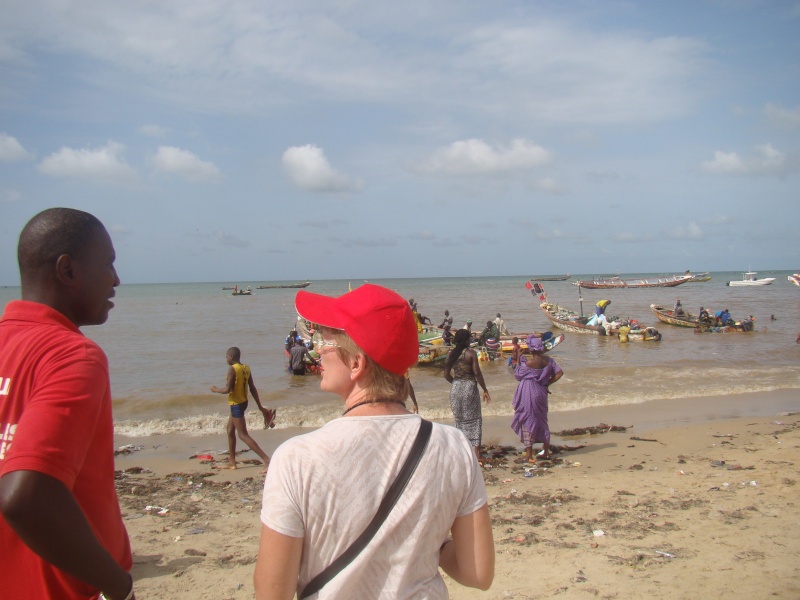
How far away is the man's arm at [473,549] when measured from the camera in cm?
191

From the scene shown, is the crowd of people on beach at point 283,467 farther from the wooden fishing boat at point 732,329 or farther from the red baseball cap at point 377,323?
the wooden fishing boat at point 732,329

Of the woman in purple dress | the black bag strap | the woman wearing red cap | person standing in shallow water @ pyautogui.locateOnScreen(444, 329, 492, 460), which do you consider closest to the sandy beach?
the woman in purple dress

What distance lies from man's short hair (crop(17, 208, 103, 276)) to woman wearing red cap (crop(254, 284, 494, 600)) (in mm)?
744

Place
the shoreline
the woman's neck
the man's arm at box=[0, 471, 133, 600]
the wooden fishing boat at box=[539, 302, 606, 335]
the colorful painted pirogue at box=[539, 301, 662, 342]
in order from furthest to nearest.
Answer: the wooden fishing boat at box=[539, 302, 606, 335] < the colorful painted pirogue at box=[539, 301, 662, 342] < the shoreline < the woman's neck < the man's arm at box=[0, 471, 133, 600]

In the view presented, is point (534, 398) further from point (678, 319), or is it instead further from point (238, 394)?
point (678, 319)

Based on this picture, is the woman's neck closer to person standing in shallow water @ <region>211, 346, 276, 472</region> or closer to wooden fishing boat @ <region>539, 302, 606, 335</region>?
person standing in shallow water @ <region>211, 346, 276, 472</region>

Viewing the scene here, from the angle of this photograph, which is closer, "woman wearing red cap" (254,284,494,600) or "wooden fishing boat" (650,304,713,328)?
"woman wearing red cap" (254,284,494,600)

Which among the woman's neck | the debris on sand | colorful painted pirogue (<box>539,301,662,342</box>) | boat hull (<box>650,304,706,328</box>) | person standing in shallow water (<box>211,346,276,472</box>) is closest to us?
the woman's neck

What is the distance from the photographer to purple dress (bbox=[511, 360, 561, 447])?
8828 millimetres

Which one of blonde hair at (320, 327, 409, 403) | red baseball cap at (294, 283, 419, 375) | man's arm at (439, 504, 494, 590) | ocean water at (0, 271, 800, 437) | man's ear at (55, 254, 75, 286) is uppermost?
man's ear at (55, 254, 75, 286)

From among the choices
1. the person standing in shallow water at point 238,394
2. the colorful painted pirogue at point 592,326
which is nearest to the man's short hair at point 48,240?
the person standing in shallow water at point 238,394

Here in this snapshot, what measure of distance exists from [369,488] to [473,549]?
0.44 metres

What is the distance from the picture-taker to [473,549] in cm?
192

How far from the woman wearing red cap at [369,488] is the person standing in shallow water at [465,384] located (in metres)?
6.45
